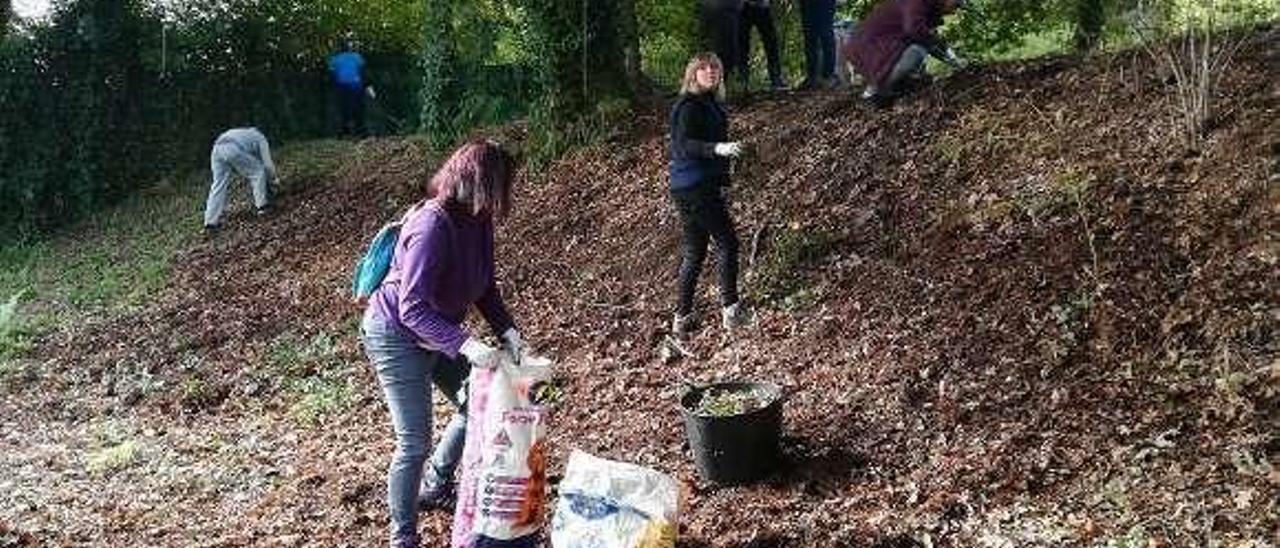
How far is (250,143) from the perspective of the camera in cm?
1377

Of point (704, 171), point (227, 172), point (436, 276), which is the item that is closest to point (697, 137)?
point (704, 171)

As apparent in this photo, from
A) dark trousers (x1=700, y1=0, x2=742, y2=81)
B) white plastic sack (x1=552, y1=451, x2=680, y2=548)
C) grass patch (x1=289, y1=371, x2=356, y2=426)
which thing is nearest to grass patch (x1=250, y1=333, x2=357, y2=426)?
grass patch (x1=289, y1=371, x2=356, y2=426)

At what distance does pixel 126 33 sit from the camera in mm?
16016

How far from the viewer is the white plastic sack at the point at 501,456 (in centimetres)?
443

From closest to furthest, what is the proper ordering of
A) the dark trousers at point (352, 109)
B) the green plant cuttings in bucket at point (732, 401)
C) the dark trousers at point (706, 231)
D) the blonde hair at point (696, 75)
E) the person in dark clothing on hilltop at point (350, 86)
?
the green plant cuttings in bucket at point (732, 401)
the blonde hair at point (696, 75)
the dark trousers at point (706, 231)
the person in dark clothing on hilltop at point (350, 86)
the dark trousers at point (352, 109)

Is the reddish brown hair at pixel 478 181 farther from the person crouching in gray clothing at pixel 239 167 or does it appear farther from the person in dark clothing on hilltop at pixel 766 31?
the person crouching in gray clothing at pixel 239 167

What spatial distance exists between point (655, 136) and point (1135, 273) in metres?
5.36

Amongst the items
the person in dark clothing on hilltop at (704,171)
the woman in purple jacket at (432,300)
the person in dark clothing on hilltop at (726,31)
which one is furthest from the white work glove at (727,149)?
the person in dark clothing on hilltop at (726,31)

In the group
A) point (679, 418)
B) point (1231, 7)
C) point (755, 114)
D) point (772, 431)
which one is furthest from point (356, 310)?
point (1231, 7)

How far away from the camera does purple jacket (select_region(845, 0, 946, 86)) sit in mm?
8578

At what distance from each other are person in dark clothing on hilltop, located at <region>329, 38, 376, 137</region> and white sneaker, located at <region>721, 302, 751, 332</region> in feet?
34.9

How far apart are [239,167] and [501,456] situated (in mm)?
10269

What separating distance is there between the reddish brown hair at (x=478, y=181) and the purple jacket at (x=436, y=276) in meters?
0.06

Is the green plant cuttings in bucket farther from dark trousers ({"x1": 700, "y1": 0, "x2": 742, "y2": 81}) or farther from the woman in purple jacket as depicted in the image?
dark trousers ({"x1": 700, "y1": 0, "x2": 742, "y2": 81})
